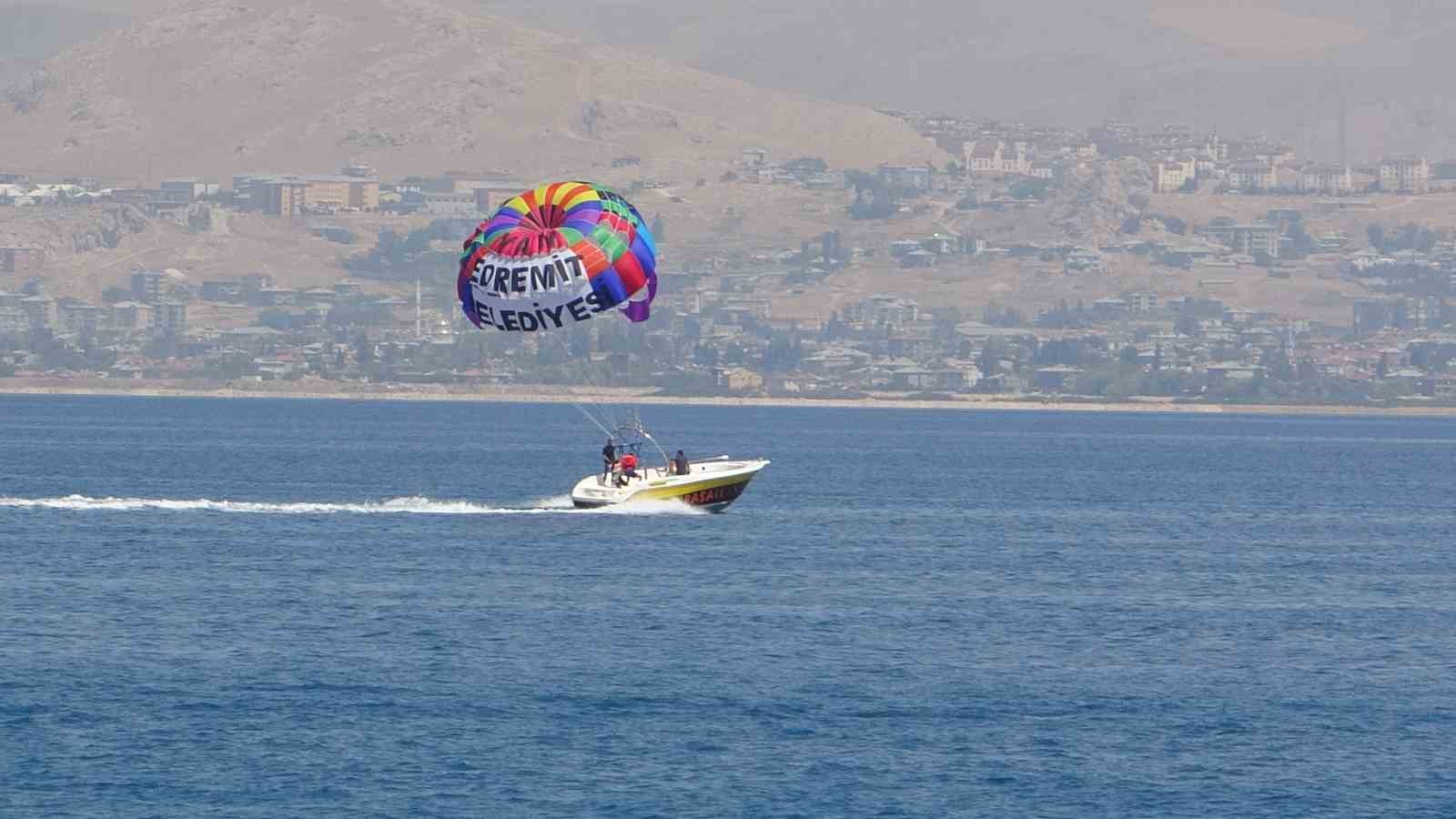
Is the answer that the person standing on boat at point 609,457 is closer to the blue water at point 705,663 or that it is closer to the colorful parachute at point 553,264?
the blue water at point 705,663

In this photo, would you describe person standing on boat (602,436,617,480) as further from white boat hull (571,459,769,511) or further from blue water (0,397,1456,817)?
blue water (0,397,1456,817)

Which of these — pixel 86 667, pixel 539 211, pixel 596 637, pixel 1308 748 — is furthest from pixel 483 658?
pixel 539 211

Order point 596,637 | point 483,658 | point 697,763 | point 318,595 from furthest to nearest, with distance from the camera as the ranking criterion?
point 318,595, point 596,637, point 483,658, point 697,763

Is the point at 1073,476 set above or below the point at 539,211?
below

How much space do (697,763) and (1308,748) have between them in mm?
12590

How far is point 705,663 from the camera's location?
61875mm

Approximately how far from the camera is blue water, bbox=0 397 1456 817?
49.0 metres

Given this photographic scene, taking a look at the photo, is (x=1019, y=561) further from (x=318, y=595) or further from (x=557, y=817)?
(x=557, y=817)

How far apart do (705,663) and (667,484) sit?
35.1 meters

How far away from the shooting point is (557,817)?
46.4 m

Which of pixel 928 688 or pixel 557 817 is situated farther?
pixel 928 688

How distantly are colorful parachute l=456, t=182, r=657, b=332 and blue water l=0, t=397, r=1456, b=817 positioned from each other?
8.08m

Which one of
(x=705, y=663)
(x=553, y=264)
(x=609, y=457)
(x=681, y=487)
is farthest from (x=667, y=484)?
(x=705, y=663)

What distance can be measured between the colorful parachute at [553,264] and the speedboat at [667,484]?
682 centimetres
